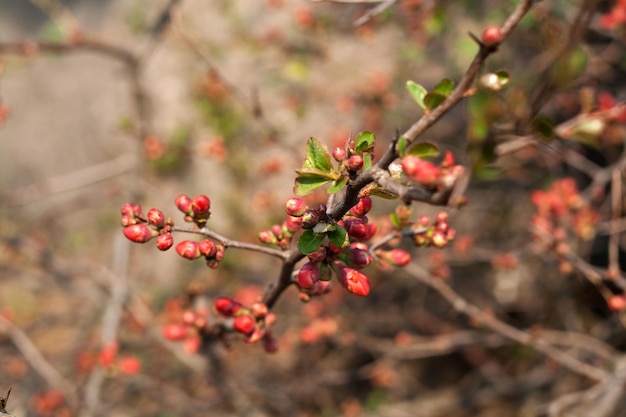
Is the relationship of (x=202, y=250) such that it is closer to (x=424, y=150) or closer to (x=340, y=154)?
(x=340, y=154)

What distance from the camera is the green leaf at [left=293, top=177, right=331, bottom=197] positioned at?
84 cm

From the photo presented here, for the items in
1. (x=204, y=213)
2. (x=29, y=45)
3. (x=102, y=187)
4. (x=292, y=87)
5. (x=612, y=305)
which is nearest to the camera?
(x=204, y=213)

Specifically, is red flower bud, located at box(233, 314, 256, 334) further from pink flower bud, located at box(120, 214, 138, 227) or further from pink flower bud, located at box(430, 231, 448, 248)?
pink flower bud, located at box(430, 231, 448, 248)

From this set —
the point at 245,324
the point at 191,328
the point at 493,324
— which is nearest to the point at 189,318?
the point at 191,328

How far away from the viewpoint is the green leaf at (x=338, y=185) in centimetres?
84

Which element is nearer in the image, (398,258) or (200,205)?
(200,205)

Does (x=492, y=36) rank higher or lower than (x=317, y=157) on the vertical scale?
higher

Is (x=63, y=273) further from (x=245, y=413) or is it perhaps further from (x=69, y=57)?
(x=69, y=57)

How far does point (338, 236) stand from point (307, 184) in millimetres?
97

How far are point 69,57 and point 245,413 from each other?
3.54m

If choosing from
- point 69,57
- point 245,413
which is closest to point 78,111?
point 69,57

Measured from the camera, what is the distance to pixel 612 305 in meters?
1.80

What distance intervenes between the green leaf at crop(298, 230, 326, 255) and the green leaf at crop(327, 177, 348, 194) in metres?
0.08

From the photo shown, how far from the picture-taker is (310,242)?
Result: 869 mm
